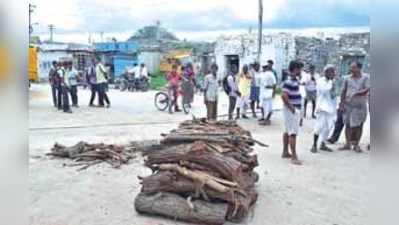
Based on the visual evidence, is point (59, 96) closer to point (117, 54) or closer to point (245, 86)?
point (245, 86)

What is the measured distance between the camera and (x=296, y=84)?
5.92m

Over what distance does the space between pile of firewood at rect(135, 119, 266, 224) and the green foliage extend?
1583 centimetres

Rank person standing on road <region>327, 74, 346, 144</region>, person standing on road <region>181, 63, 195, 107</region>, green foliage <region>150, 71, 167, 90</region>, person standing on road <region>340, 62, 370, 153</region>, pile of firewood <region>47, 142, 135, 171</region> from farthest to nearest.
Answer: green foliage <region>150, 71, 167, 90</region>
person standing on road <region>181, 63, 195, 107</region>
person standing on road <region>327, 74, 346, 144</region>
person standing on road <region>340, 62, 370, 153</region>
pile of firewood <region>47, 142, 135, 171</region>

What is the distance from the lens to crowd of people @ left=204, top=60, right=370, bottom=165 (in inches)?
232

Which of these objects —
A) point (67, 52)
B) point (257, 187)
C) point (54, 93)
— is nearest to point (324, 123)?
point (257, 187)

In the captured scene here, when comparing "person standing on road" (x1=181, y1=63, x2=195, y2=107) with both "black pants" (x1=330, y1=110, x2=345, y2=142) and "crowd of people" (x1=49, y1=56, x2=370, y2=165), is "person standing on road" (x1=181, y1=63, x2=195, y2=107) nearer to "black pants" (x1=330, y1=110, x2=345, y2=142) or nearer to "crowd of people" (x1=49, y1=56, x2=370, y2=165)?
"crowd of people" (x1=49, y1=56, x2=370, y2=165)

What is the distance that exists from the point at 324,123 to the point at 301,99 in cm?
91

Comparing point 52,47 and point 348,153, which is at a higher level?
point 52,47

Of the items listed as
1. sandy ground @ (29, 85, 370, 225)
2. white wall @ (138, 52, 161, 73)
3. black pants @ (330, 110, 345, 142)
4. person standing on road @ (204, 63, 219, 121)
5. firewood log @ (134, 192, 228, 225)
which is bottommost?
sandy ground @ (29, 85, 370, 225)

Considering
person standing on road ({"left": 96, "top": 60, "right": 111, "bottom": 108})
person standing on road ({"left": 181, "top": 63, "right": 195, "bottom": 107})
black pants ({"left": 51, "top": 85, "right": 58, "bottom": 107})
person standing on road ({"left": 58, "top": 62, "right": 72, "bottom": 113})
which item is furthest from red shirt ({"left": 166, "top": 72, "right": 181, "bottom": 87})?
black pants ({"left": 51, "top": 85, "right": 58, "bottom": 107})

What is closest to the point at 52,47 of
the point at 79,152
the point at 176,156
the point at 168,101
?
the point at 168,101

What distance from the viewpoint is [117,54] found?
25438mm

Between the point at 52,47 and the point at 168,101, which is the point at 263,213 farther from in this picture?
the point at 52,47

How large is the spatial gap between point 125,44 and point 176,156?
23.0m
